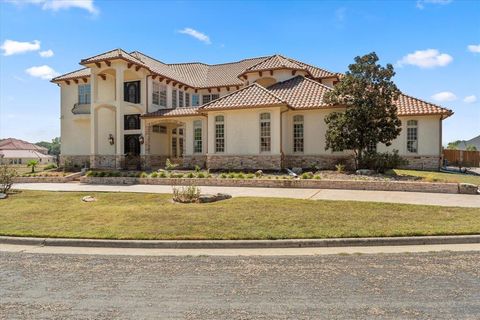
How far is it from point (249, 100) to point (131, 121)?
38.3 ft

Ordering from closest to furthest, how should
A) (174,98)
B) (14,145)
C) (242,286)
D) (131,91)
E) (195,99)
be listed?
(242,286), (131,91), (174,98), (195,99), (14,145)

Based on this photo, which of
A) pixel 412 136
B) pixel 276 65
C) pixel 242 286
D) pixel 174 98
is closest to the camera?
pixel 242 286

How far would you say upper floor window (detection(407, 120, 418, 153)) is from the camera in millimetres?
24609

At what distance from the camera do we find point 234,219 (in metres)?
9.50

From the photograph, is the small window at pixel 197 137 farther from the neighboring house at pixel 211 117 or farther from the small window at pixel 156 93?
the small window at pixel 156 93

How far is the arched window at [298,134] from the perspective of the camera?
77.1 ft

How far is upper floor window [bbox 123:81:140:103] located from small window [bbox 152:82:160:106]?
4.50ft

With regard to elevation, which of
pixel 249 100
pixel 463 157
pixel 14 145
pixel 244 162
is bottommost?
pixel 244 162

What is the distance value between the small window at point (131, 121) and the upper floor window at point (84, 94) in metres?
5.29

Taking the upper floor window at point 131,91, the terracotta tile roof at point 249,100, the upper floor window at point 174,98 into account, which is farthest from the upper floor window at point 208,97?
the terracotta tile roof at point 249,100

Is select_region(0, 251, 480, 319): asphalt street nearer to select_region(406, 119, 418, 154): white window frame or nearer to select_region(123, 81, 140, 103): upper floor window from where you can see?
select_region(406, 119, 418, 154): white window frame

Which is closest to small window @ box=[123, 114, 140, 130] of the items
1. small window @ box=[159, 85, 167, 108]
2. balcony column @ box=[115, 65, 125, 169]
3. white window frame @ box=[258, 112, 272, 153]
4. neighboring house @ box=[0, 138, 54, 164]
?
balcony column @ box=[115, 65, 125, 169]

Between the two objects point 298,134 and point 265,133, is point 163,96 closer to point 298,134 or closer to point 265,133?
point 265,133

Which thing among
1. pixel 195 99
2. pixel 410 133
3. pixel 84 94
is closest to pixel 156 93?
pixel 195 99
